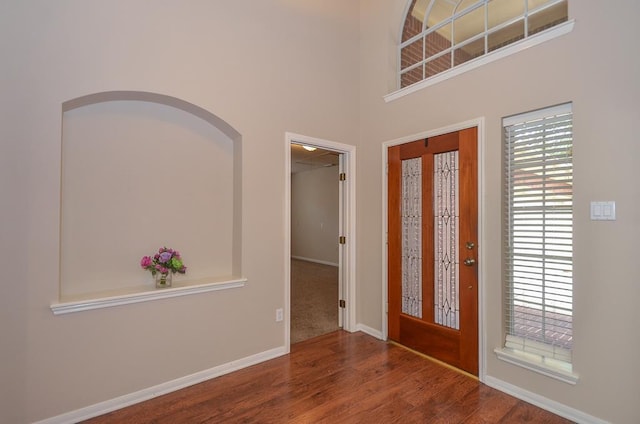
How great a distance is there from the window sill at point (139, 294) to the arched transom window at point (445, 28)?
2.83 m

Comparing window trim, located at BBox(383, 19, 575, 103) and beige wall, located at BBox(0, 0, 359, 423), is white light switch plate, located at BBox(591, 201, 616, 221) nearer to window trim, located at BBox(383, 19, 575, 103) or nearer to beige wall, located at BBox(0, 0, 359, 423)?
window trim, located at BBox(383, 19, 575, 103)

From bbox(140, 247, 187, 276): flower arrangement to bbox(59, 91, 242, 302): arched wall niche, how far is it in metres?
0.12

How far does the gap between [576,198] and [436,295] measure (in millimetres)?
1395

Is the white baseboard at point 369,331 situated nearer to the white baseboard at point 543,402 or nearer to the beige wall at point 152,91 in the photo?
the beige wall at point 152,91

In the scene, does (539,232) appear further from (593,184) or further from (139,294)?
(139,294)

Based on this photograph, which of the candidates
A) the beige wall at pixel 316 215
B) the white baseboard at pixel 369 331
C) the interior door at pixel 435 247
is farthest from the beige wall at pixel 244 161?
the beige wall at pixel 316 215

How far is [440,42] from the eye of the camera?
3428mm

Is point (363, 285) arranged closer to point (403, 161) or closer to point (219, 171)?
point (403, 161)

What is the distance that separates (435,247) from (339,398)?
5.11 ft

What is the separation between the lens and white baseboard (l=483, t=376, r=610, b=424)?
213 centimetres

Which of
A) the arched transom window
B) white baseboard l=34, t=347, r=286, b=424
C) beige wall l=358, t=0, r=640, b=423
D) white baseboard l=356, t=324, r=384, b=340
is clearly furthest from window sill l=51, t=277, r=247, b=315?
the arched transom window

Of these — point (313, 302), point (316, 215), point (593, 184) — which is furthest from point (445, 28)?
point (316, 215)

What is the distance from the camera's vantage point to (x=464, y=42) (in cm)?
296

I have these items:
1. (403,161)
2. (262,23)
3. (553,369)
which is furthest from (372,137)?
(553,369)
